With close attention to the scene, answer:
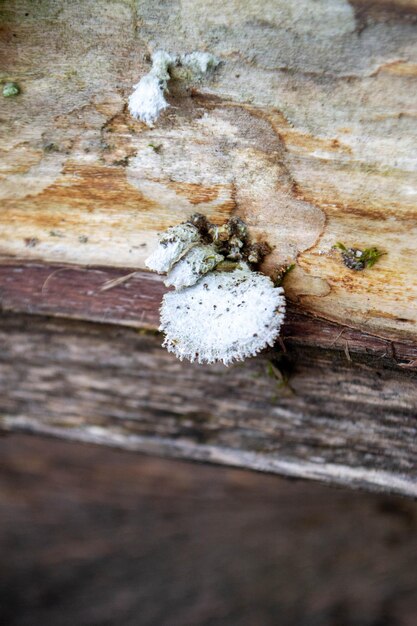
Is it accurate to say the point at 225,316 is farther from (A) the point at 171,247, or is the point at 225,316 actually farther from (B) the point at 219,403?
(B) the point at 219,403

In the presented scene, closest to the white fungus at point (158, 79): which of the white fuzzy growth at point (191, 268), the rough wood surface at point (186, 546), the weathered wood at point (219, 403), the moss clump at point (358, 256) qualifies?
the white fuzzy growth at point (191, 268)

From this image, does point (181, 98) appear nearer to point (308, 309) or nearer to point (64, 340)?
point (308, 309)

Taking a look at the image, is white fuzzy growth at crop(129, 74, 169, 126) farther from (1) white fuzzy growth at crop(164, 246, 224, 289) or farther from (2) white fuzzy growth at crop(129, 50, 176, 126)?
(1) white fuzzy growth at crop(164, 246, 224, 289)

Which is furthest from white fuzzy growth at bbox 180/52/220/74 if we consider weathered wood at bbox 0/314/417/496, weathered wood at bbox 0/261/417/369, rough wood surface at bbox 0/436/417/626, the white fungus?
rough wood surface at bbox 0/436/417/626

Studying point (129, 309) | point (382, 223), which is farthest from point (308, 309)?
point (129, 309)

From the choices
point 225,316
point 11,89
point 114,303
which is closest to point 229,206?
point 225,316
